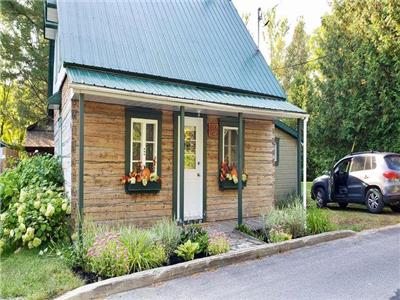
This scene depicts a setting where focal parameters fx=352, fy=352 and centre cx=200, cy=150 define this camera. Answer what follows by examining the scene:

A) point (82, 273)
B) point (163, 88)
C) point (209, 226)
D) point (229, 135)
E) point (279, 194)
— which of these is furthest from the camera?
point (279, 194)

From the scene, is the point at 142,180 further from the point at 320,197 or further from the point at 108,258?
the point at 320,197

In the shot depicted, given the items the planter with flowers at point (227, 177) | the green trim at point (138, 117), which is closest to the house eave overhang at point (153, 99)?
the green trim at point (138, 117)

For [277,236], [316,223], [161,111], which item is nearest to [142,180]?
[161,111]

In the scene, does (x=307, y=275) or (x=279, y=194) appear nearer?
(x=307, y=275)

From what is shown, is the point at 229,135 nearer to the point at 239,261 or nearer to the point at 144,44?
the point at 144,44

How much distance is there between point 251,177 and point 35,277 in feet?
19.1

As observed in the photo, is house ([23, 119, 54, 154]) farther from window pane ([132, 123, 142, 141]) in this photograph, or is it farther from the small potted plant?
the small potted plant

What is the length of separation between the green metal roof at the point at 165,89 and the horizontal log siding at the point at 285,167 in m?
3.22

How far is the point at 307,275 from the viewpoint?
5.04 m

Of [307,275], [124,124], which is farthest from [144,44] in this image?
[307,275]

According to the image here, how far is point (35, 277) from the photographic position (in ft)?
15.4

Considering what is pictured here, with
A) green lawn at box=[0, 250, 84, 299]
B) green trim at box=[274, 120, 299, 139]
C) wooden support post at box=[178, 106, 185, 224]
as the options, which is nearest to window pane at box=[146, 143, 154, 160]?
wooden support post at box=[178, 106, 185, 224]

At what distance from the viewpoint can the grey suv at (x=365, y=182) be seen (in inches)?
365

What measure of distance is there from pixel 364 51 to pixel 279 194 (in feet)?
24.0
